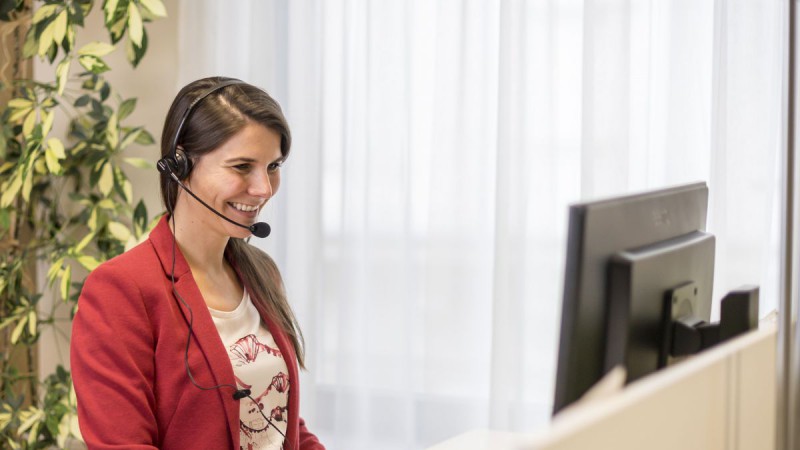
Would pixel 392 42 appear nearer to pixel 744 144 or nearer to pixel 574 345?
pixel 744 144

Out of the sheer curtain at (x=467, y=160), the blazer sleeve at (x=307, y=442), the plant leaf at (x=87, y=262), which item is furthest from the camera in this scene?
the plant leaf at (x=87, y=262)

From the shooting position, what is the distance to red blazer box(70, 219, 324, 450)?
1.44 metres

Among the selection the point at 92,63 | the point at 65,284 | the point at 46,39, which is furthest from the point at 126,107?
the point at 65,284

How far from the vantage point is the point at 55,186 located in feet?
9.78

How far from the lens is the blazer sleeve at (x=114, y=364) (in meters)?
1.44

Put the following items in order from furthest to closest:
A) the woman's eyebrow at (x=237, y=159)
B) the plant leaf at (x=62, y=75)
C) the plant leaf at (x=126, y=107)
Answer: the plant leaf at (x=126, y=107) < the plant leaf at (x=62, y=75) < the woman's eyebrow at (x=237, y=159)

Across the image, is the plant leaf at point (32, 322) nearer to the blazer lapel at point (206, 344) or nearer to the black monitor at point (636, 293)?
the blazer lapel at point (206, 344)

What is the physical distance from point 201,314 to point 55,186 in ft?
5.48

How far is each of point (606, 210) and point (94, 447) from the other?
38.2 inches

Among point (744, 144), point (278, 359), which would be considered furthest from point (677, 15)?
point (278, 359)

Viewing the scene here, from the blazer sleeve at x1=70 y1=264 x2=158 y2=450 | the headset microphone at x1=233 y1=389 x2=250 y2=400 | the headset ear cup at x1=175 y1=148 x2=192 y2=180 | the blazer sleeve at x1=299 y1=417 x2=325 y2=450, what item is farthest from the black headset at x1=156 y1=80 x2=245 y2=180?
the blazer sleeve at x1=299 y1=417 x2=325 y2=450

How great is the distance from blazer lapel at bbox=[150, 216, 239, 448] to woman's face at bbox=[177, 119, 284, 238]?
115 millimetres

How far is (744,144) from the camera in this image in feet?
7.34

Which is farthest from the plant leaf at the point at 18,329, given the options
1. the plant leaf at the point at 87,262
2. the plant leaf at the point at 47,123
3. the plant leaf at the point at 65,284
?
the plant leaf at the point at 47,123
